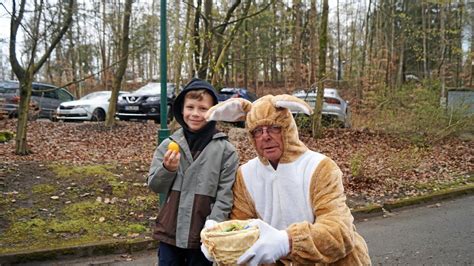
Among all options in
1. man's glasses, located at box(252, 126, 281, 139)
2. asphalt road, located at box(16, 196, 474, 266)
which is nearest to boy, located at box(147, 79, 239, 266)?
man's glasses, located at box(252, 126, 281, 139)

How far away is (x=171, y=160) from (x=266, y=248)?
2.88ft

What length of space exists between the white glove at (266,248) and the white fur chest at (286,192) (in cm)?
24

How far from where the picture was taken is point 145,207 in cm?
605

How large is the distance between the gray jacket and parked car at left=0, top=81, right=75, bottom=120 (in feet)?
43.1

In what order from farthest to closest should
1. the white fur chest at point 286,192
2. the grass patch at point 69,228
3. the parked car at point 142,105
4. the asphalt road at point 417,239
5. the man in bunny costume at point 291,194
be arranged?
the parked car at point 142,105, the grass patch at point 69,228, the asphalt road at point 417,239, the white fur chest at point 286,192, the man in bunny costume at point 291,194

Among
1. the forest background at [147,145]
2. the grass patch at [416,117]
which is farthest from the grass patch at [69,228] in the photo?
the grass patch at [416,117]

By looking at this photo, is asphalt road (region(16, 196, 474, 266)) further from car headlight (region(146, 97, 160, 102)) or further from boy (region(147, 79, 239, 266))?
car headlight (region(146, 97, 160, 102))

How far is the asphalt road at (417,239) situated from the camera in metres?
4.79

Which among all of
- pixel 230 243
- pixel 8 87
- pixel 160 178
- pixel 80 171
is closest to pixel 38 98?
pixel 8 87

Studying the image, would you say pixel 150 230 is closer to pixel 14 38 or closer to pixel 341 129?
pixel 14 38

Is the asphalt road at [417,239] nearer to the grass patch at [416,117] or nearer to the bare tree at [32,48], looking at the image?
the bare tree at [32,48]

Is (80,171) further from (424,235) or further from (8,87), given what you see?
(8,87)

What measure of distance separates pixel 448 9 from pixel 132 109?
21.4m

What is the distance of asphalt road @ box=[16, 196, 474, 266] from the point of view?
188 inches
